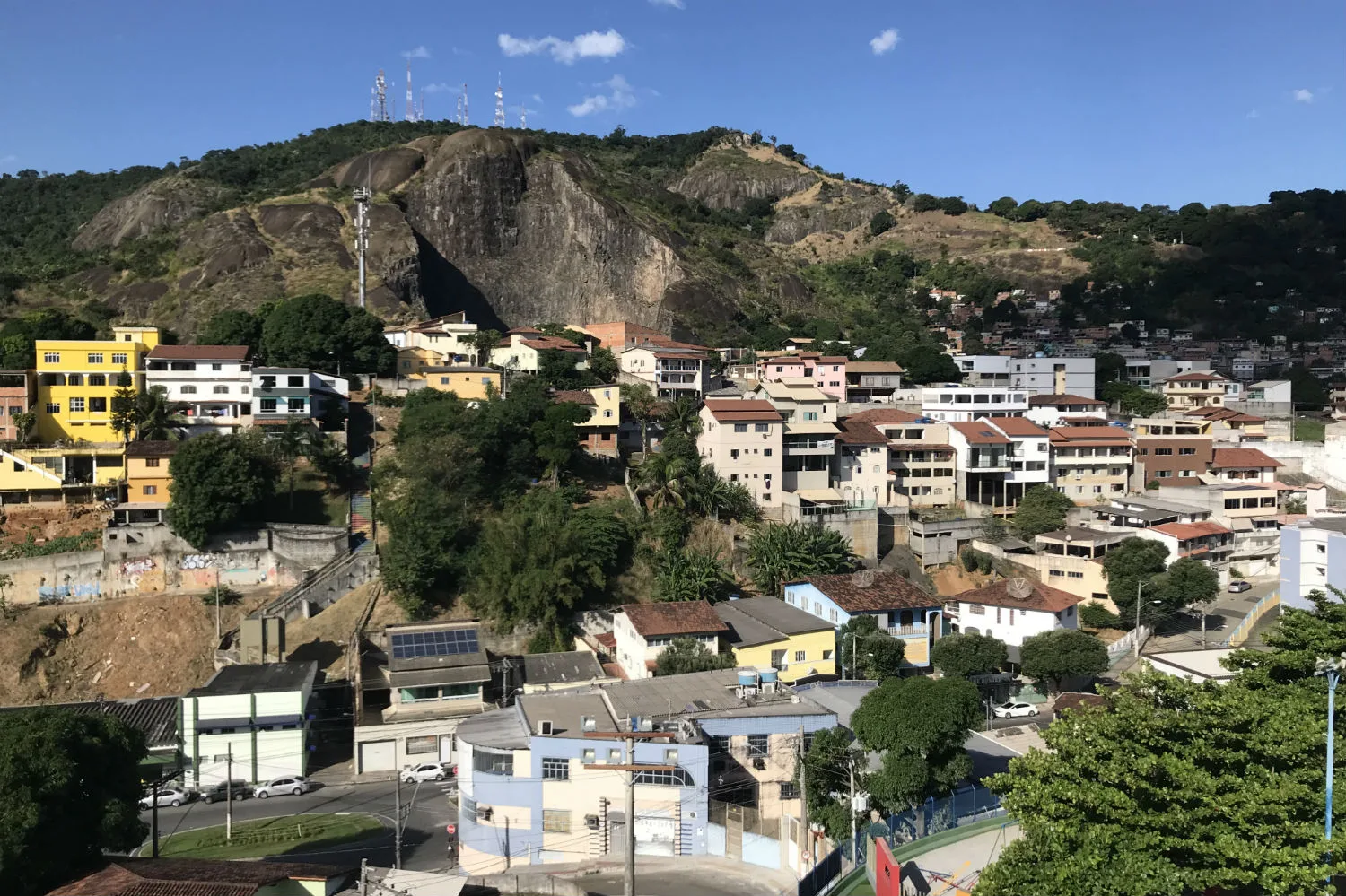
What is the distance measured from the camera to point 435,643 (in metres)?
35.7

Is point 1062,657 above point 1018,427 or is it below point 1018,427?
below

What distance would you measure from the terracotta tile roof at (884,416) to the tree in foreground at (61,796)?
41.1 meters

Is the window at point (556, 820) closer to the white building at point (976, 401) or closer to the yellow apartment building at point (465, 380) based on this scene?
the yellow apartment building at point (465, 380)

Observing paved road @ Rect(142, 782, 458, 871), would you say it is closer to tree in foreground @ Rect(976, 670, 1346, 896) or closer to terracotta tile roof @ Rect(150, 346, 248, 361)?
tree in foreground @ Rect(976, 670, 1346, 896)

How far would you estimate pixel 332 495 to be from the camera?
4531 centimetres

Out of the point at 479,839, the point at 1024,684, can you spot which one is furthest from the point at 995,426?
the point at 479,839

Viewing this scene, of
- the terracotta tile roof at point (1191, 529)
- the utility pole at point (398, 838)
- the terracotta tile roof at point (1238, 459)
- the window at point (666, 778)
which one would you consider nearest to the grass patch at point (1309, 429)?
the terracotta tile roof at point (1238, 459)

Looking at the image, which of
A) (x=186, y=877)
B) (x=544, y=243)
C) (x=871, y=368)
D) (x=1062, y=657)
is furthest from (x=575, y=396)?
(x=544, y=243)

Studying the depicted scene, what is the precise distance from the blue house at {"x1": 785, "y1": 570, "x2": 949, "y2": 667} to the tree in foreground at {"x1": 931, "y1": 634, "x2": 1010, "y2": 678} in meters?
1.10

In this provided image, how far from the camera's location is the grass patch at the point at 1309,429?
6800cm

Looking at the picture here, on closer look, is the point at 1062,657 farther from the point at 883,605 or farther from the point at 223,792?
the point at 223,792

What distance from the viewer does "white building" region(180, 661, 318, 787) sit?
31469 mm

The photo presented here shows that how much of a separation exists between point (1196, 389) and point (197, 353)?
2664 inches

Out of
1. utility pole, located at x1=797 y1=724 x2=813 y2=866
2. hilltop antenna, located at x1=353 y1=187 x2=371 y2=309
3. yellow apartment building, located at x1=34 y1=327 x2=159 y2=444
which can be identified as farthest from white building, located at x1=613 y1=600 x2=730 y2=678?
hilltop antenna, located at x1=353 y1=187 x2=371 y2=309
